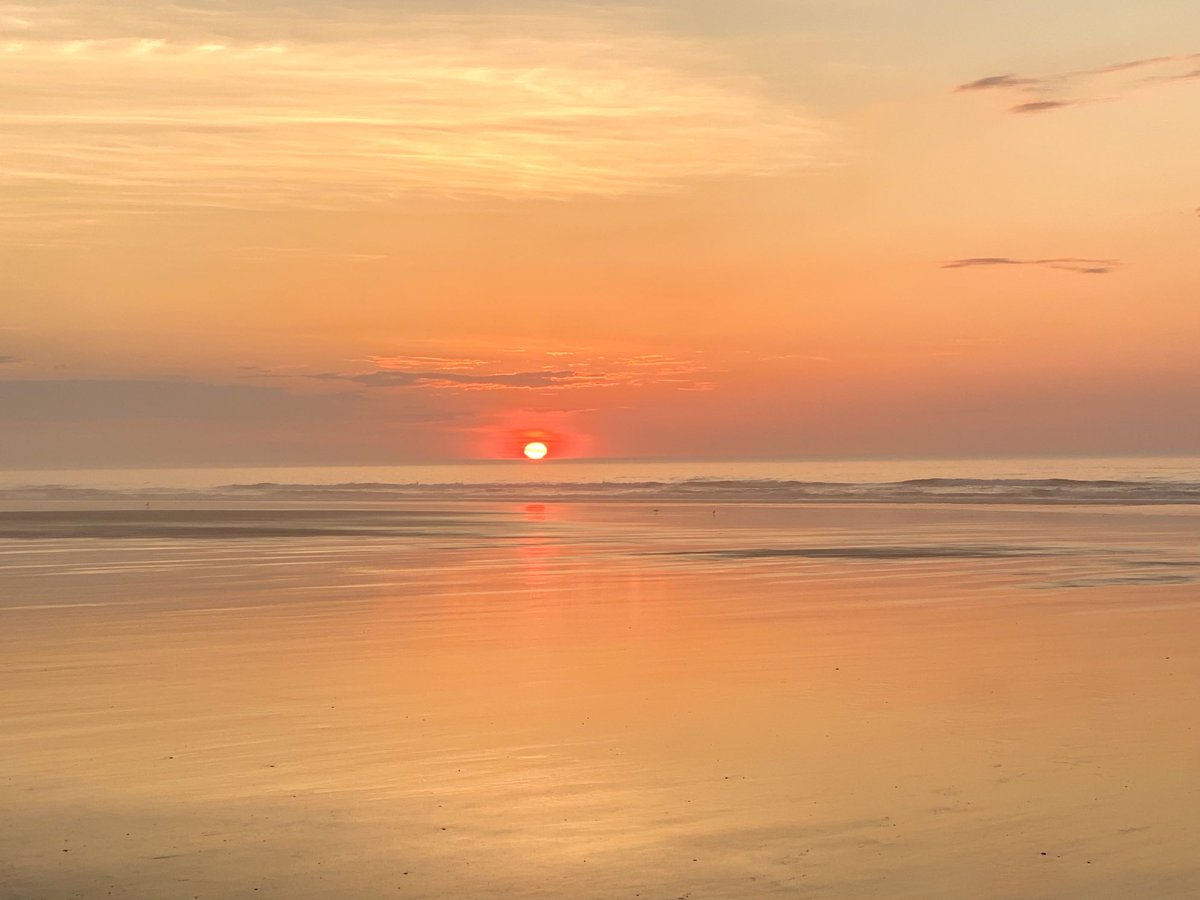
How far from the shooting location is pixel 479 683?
13172mm

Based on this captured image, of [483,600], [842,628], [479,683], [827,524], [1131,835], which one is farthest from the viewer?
[827,524]

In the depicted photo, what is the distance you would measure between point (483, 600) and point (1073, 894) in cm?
1467

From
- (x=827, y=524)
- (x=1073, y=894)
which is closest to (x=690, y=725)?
(x=1073, y=894)

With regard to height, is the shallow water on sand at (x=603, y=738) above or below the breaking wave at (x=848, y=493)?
below

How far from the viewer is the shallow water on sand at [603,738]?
7.38 m

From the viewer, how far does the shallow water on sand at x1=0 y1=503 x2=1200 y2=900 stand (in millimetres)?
7375

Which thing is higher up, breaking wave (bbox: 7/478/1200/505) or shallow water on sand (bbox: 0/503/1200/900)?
breaking wave (bbox: 7/478/1200/505)

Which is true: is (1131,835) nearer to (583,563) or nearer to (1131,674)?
(1131,674)

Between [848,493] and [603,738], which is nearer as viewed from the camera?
[603,738]

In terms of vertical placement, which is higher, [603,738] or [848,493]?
[848,493]

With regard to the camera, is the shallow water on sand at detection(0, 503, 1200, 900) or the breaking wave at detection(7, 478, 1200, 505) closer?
the shallow water on sand at detection(0, 503, 1200, 900)

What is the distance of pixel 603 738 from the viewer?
34.7 ft

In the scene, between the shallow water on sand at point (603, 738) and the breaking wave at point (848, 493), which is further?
the breaking wave at point (848, 493)

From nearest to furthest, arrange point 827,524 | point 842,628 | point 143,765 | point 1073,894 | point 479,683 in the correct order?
point 1073,894 → point 143,765 → point 479,683 → point 842,628 → point 827,524
